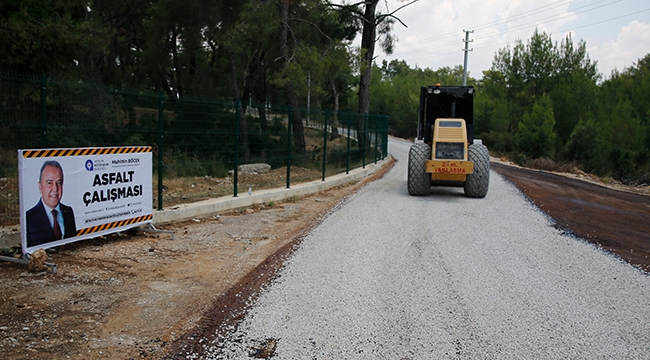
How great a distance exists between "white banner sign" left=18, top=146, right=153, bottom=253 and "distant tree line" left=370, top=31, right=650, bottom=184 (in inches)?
1007

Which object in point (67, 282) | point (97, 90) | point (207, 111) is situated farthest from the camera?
point (207, 111)

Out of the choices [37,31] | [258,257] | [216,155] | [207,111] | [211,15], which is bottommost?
[258,257]

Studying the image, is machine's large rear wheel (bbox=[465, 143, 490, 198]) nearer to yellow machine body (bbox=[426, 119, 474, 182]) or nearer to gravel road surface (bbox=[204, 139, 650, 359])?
yellow machine body (bbox=[426, 119, 474, 182])

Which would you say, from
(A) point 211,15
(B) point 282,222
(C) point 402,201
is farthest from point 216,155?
(A) point 211,15

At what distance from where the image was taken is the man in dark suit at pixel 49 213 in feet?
21.8

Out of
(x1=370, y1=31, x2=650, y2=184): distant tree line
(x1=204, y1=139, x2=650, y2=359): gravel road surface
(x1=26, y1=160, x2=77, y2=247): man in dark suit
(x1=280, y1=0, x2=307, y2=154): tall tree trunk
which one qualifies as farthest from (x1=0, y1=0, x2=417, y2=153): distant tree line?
(x1=370, y1=31, x2=650, y2=184): distant tree line

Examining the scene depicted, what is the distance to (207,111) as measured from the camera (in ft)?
37.8

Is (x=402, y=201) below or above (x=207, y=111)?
below

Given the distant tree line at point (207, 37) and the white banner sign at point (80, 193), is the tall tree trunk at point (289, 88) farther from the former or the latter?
the white banner sign at point (80, 193)

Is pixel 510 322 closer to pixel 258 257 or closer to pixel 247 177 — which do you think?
pixel 258 257

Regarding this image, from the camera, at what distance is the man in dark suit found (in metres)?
6.63

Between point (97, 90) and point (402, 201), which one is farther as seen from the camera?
point (402, 201)

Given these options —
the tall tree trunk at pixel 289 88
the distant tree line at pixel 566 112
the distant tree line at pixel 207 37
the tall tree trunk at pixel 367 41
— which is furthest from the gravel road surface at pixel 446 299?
the distant tree line at pixel 566 112

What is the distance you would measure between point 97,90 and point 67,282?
4561mm
